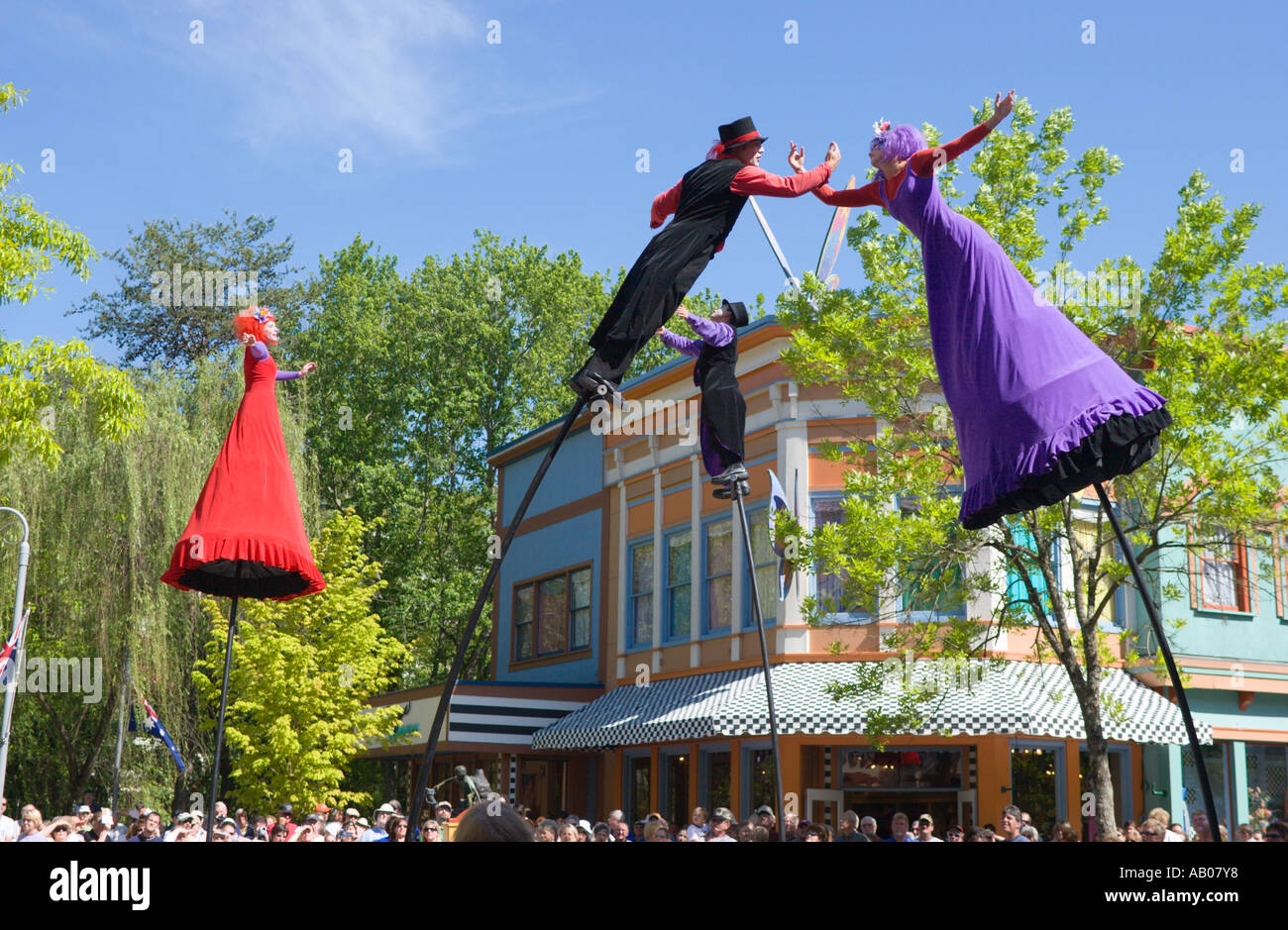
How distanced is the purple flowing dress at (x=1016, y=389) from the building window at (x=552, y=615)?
72.1 ft

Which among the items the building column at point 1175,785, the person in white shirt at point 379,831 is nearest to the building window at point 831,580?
the building column at point 1175,785

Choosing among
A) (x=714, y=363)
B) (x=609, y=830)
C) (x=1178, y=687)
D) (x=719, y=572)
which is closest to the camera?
(x=1178, y=687)

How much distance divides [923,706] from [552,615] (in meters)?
12.7

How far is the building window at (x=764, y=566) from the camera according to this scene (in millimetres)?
22125

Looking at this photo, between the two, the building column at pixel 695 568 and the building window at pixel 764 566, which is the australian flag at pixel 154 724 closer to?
the building column at pixel 695 568

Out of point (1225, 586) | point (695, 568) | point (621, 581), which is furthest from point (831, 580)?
point (1225, 586)

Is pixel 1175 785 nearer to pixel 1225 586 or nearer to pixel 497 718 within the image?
pixel 1225 586

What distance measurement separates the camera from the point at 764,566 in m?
22.7

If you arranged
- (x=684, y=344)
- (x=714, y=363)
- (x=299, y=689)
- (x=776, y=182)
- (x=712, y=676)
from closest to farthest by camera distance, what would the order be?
(x=776, y=182), (x=714, y=363), (x=684, y=344), (x=299, y=689), (x=712, y=676)

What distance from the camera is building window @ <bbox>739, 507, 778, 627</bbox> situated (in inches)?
871

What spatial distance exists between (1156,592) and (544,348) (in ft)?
77.4

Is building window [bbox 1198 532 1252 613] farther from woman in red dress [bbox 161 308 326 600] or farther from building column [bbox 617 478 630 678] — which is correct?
woman in red dress [bbox 161 308 326 600]
